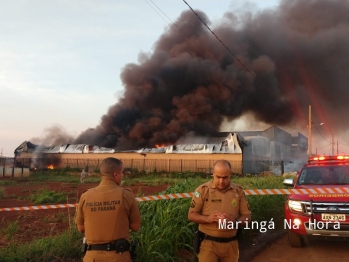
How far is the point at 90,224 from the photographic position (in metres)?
2.84

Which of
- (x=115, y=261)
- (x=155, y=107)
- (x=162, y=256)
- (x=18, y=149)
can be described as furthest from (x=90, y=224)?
(x=18, y=149)

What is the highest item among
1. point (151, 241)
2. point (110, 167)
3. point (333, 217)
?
point (110, 167)

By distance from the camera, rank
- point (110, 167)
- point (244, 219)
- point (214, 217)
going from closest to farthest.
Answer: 1. point (110, 167)
2. point (214, 217)
3. point (244, 219)

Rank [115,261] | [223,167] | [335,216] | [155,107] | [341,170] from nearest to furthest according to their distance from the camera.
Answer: [115,261] < [223,167] < [335,216] < [341,170] < [155,107]

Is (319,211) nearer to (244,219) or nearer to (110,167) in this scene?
(244,219)

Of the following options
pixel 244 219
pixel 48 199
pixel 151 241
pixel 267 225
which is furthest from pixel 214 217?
pixel 48 199

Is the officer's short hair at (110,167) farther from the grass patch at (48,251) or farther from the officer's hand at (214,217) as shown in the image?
the grass patch at (48,251)

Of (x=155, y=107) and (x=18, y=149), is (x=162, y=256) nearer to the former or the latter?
(x=155, y=107)

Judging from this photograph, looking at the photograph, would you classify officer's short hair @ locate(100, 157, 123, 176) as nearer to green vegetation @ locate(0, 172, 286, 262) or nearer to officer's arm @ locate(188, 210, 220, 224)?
officer's arm @ locate(188, 210, 220, 224)

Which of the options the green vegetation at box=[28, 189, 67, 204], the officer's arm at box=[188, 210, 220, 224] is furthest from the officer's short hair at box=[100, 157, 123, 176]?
the green vegetation at box=[28, 189, 67, 204]

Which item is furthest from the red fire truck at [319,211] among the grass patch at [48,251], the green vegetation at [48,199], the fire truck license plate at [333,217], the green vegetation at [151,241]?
the green vegetation at [48,199]

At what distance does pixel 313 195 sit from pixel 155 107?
34109mm

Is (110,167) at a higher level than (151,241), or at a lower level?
higher

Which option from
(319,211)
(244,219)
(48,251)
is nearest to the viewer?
(244,219)
